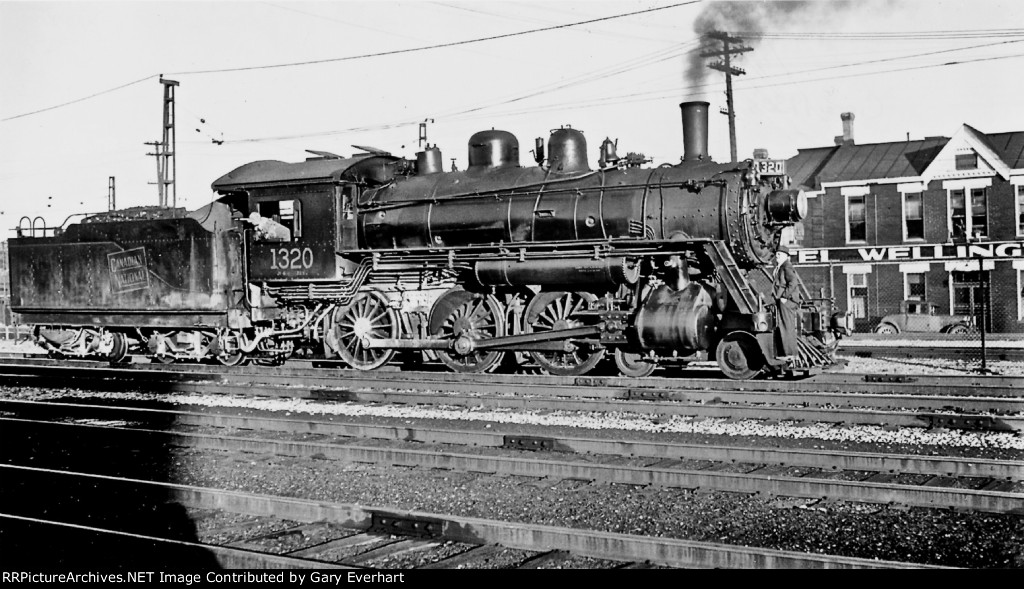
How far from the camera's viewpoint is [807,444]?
320 inches

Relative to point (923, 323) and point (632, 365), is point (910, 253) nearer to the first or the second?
point (923, 323)

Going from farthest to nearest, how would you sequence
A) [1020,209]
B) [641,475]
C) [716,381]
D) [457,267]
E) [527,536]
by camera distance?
[1020,209] < [457,267] < [716,381] < [641,475] < [527,536]

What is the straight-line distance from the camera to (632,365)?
43.5 ft

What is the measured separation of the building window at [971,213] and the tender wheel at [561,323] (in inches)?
804

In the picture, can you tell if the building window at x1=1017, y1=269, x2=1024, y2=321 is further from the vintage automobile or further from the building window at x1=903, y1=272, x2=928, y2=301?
the building window at x1=903, y1=272, x2=928, y2=301

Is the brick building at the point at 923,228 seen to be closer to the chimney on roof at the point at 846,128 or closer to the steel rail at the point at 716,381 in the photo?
the chimney on roof at the point at 846,128

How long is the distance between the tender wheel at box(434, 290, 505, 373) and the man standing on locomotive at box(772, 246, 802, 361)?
381 centimetres

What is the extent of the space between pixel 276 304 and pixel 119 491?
28.7 feet

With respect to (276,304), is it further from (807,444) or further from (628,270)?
(807,444)

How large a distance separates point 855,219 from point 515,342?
2160 cm

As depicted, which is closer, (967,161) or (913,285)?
(967,161)

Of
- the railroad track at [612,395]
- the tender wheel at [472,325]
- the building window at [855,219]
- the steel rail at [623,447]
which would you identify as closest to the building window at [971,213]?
the building window at [855,219]

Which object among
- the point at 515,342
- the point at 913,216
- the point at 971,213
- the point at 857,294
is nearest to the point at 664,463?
the point at 515,342

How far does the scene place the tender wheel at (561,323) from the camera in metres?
13.1
